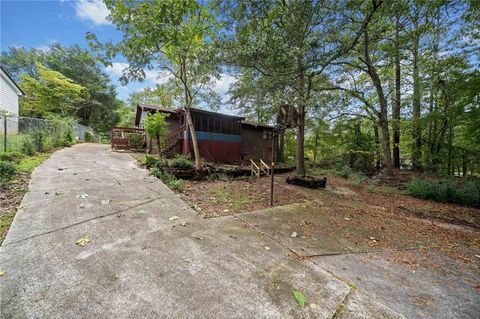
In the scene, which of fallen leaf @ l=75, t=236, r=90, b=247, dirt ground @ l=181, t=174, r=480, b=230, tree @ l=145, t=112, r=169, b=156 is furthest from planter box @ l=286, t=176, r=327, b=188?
fallen leaf @ l=75, t=236, r=90, b=247

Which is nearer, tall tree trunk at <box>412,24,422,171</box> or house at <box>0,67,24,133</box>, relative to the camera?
tall tree trunk at <box>412,24,422,171</box>

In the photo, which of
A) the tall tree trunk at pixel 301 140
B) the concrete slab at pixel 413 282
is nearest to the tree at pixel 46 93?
the tall tree trunk at pixel 301 140

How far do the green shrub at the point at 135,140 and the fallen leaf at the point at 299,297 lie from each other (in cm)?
1466

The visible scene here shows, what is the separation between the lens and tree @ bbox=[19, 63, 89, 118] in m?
18.8

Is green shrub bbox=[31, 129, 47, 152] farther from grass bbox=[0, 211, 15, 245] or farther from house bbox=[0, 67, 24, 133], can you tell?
grass bbox=[0, 211, 15, 245]

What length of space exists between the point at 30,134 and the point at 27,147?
1293 mm

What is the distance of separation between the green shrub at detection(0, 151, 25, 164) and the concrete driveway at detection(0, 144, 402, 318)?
4444 mm

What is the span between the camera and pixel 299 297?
2.00m

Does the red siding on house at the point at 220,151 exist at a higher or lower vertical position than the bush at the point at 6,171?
higher

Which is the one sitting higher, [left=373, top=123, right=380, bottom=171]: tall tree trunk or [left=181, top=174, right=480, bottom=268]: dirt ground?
[left=373, top=123, right=380, bottom=171]: tall tree trunk

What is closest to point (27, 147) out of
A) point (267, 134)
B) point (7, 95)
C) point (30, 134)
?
point (30, 134)

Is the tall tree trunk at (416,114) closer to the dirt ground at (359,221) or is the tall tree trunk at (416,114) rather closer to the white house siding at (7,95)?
the dirt ground at (359,221)

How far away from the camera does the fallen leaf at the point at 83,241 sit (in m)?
2.68

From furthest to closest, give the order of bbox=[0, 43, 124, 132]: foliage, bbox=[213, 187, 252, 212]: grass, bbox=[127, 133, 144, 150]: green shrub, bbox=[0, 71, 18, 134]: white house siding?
bbox=[0, 43, 124, 132]: foliage < bbox=[127, 133, 144, 150]: green shrub < bbox=[0, 71, 18, 134]: white house siding < bbox=[213, 187, 252, 212]: grass
